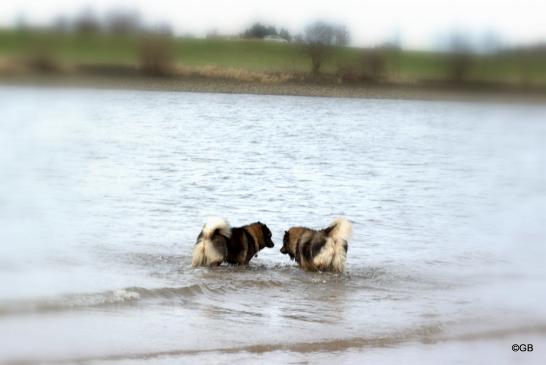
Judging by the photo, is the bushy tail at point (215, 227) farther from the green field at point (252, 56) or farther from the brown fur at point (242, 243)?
the green field at point (252, 56)

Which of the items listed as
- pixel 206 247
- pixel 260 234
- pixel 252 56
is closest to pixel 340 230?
pixel 260 234

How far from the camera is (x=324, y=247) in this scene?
1091 centimetres

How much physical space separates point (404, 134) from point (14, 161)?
26182 mm

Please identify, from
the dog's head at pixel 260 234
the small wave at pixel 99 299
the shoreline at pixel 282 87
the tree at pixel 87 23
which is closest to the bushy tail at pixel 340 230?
the dog's head at pixel 260 234

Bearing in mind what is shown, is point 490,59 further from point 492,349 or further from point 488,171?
point 492,349

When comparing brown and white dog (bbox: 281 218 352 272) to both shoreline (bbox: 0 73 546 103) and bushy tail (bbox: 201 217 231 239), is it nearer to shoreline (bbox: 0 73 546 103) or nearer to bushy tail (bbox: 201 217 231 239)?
bushy tail (bbox: 201 217 231 239)

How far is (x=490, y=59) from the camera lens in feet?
63.0

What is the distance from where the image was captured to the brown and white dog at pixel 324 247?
10773 millimetres

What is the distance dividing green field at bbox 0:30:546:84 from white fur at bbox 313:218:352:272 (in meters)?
4.80

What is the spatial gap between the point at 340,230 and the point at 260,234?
1.30m

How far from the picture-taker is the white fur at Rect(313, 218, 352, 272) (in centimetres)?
1073

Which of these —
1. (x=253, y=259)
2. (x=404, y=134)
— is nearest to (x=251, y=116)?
(x=404, y=134)

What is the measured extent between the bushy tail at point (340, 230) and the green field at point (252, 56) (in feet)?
15.7

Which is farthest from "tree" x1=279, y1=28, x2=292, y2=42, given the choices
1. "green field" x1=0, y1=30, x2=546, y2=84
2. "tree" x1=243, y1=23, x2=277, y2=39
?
"tree" x1=243, y1=23, x2=277, y2=39
